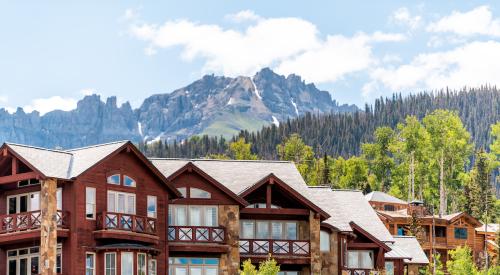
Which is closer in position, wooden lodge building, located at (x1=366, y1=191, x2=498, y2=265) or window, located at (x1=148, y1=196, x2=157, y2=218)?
window, located at (x1=148, y1=196, x2=157, y2=218)

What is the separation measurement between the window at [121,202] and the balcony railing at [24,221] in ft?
10.4

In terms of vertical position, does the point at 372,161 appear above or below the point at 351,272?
above

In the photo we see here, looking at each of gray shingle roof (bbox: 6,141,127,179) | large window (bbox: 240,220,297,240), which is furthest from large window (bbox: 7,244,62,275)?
large window (bbox: 240,220,297,240)

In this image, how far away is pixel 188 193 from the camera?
2685 inches

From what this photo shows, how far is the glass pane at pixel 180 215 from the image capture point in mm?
67875

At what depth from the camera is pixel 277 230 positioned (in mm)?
71062

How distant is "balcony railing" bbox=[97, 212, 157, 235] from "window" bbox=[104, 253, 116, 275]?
4.89 feet

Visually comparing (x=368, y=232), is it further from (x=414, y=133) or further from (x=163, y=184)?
(x=414, y=133)

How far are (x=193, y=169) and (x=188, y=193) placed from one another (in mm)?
1546

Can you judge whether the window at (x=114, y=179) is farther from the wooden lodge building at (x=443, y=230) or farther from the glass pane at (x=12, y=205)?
the wooden lodge building at (x=443, y=230)

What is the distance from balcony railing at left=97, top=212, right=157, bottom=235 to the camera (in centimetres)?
6081

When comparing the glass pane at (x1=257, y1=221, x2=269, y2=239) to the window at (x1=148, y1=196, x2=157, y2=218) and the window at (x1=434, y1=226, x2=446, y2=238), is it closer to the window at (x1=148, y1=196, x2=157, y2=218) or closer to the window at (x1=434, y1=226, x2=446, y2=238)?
the window at (x1=148, y1=196, x2=157, y2=218)

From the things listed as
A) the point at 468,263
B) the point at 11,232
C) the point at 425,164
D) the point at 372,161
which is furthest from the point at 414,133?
the point at 11,232

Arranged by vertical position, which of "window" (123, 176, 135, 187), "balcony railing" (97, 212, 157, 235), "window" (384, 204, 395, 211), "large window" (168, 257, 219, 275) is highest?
"window" (384, 204, 395, 211)
